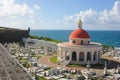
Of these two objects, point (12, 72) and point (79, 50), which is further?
point (79, 50)

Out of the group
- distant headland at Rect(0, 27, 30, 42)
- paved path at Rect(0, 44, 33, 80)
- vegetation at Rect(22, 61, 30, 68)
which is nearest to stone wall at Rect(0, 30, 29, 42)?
distant headland at Rect(0, 27, 30, 42)

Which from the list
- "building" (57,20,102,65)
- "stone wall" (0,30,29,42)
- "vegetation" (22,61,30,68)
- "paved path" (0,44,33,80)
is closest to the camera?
"paved path" (0,44,33,80)

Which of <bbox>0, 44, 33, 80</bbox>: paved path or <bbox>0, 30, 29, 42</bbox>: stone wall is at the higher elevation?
<bbox>0, 30, 29, 42</bbox>: stone wall

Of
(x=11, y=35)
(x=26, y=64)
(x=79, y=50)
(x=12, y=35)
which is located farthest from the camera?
(x=12, y=35)

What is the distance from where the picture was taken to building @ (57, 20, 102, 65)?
44938mm

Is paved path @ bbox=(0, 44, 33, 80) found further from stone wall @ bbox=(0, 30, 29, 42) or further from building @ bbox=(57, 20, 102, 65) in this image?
stone wall @ bbox=(0, 30, 29, 42)

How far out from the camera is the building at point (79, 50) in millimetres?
44938

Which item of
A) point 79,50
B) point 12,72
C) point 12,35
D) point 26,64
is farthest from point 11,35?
point 12,72

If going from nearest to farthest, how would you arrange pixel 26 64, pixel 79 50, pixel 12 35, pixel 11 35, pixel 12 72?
pixel 12 72 → pixel 26 64 → pixel 79 50 → pixel 11 35 → pixel 12 35

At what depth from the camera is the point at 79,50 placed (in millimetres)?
44906

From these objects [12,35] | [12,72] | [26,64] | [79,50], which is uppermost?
[12,35]

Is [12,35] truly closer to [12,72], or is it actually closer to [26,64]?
[26,64]

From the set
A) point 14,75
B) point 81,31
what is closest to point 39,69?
point 14,75

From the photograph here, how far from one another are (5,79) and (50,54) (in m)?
27.7
